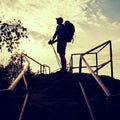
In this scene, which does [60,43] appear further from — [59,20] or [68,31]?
[59,20]

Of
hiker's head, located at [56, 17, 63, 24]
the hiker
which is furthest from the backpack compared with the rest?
hiker's head, located at [56, 17, 63, 24]

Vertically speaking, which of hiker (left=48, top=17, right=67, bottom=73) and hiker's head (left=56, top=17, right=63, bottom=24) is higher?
hiker's head (left=56, top=17, right=63, bottom=24)

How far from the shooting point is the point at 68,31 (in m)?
9.38

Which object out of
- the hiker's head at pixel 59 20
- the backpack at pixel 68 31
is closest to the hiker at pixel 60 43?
the hiker's head at pixel 59 20

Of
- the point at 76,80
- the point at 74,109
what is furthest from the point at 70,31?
the point at 74,109

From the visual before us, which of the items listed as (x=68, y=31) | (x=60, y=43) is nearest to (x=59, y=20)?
(x=68, y=31)

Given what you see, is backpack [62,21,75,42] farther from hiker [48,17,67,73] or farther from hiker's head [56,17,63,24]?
hiker's head [56,17,63,24]

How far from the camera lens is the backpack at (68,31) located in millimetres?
9312

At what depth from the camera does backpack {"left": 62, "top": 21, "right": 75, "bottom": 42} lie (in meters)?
9.31

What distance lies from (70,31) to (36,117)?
4.21m

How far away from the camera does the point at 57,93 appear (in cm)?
775

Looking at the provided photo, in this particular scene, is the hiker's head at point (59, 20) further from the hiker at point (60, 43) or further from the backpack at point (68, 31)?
the backpack at point (68, 31)

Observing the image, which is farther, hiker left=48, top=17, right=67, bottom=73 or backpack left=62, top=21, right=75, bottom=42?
hiker left=48, top=17, right=67, bottom=73

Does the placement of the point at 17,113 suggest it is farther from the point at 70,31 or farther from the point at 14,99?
the point at 70,31
